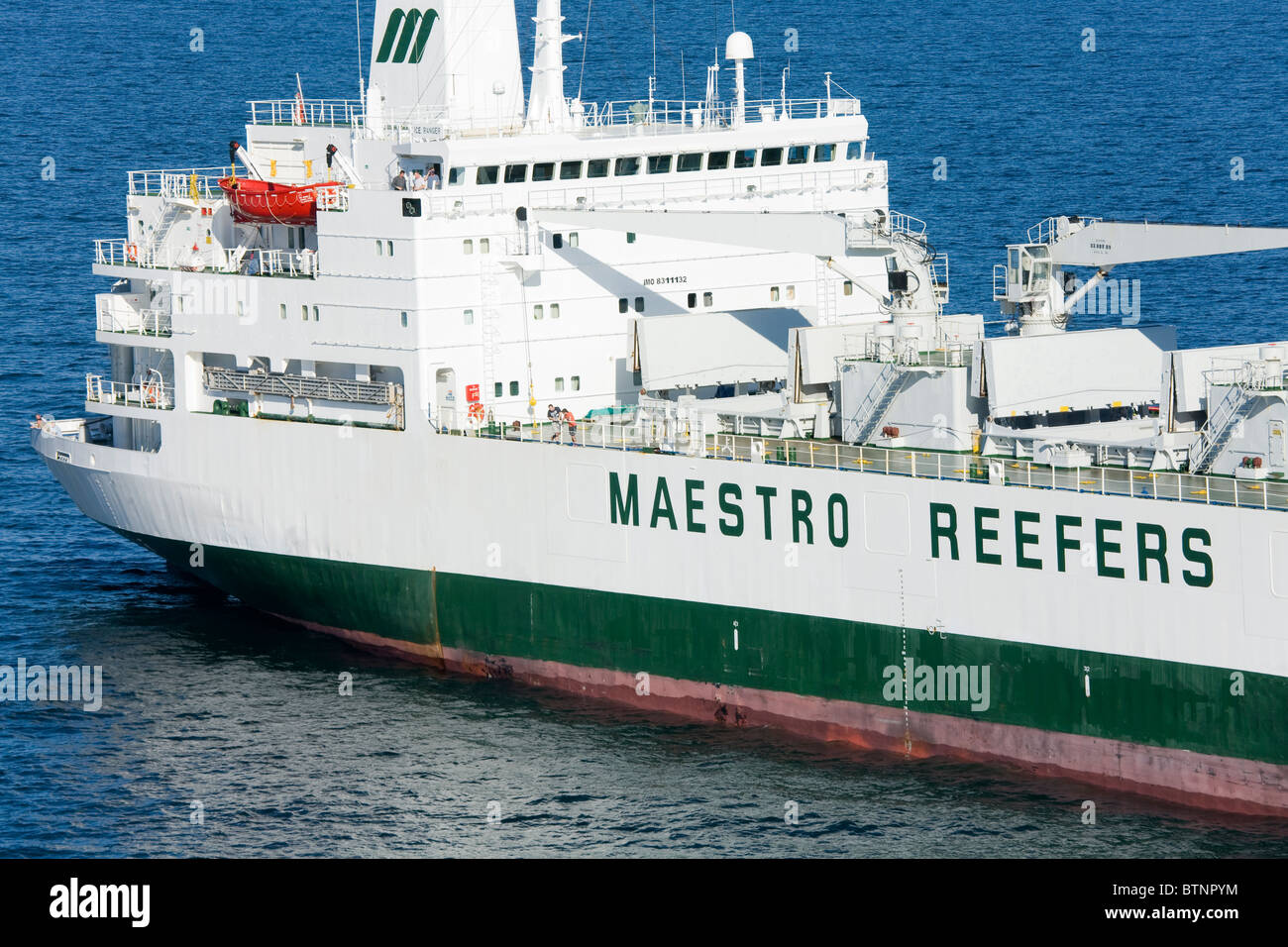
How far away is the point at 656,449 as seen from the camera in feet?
137

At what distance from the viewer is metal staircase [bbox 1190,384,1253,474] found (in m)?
36.1

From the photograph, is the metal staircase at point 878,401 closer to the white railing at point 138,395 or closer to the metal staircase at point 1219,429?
the metal staircase at point 1219,429

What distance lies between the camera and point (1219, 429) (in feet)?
119

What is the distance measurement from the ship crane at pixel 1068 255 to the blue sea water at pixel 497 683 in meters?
9.17

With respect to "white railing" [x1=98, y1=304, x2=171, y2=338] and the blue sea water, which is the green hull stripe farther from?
"white railing" [x1=98, y1=304, x2=171, y2=338]

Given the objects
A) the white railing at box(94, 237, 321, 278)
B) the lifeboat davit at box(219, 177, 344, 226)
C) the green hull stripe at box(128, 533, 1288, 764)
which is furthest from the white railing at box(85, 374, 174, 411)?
the lifeboat davit at box(219, 177, 344, 226)

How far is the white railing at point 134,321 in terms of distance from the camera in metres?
48.3
